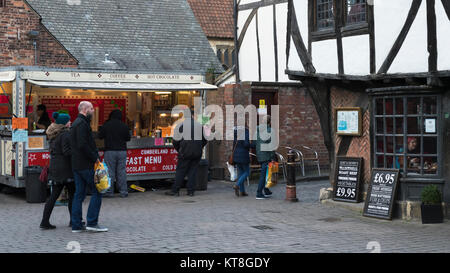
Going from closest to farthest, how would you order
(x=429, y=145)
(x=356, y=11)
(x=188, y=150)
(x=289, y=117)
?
(x=429, y=145) < (x=356, y=11) < (x=188, y=150) < (x=289, y=117)

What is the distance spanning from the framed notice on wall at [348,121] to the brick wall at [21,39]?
10.0 metres

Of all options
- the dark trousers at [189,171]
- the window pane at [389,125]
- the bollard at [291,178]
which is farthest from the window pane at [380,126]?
the dark trousers at [189,171]

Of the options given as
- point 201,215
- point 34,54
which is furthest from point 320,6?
point 34,54

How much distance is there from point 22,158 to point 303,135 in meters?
8.06

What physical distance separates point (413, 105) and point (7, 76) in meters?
8.06

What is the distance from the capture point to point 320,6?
43.8 feet

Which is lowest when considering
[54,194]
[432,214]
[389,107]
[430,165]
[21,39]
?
[432,214]

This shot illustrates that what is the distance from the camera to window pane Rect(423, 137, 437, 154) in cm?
1134

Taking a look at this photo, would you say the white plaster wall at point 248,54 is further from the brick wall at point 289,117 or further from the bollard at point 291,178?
the bollard at point 291,178

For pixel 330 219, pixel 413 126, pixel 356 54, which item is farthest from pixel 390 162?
pixel 356 54

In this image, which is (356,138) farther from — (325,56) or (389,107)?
(325,56)

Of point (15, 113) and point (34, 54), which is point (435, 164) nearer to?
point (15, 113)

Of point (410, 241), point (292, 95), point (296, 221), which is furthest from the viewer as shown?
point (292, 95)

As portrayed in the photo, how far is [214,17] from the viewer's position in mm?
31094
